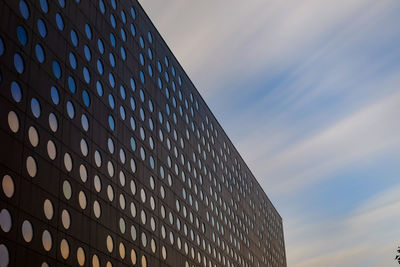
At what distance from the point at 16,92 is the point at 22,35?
3.36 meters

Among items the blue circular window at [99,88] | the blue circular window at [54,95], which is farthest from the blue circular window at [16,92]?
the blue circular window at [99,88]

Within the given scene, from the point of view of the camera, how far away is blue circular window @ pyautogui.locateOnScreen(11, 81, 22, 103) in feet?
92.0

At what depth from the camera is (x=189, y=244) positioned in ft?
172

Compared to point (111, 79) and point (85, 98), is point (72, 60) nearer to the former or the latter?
point (85, 98)

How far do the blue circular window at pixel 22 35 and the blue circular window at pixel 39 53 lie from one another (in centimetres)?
101

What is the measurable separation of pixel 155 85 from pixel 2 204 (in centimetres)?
2646

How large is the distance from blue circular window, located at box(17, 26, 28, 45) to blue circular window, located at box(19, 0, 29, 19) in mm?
815

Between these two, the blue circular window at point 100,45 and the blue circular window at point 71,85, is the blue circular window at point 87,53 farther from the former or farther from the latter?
the blue circular window at point 71,85

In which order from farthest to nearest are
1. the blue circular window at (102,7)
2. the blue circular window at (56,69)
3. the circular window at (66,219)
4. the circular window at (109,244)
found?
the blue circular window at (102,7) → the circular window at (109,244) → the blue circular window at (56,69) → the circular window at (66,219)

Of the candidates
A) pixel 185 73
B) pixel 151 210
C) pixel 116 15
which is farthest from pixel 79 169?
pixel 185 73

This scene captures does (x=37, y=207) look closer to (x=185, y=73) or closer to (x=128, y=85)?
(x=128, y=85)

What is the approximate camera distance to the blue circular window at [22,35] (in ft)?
96.4

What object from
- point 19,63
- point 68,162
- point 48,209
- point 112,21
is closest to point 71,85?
point 68,162

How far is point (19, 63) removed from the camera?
2891 cm
